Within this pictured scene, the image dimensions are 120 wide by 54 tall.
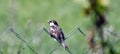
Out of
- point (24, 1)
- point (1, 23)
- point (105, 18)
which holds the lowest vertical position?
point (105, 18)

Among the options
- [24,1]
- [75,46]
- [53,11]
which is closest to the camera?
[75,46]

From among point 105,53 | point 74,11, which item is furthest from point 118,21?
point 105,53

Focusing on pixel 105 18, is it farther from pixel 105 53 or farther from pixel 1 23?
pixel 1 23

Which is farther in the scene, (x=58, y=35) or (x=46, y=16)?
(x=46, y=16)

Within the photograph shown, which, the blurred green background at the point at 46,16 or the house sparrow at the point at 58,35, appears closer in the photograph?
the house sparrow at the point at 58,35

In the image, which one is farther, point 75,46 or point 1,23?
point 1,23

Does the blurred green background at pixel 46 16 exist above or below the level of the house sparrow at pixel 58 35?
above

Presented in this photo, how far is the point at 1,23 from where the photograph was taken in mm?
7809

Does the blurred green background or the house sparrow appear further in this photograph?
the blurred green background

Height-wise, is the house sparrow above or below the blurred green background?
below

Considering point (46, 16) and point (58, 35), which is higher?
point (46, 16)

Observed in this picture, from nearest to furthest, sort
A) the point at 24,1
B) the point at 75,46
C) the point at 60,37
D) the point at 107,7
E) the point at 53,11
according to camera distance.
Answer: the point at 107,7 → the point at 60,37 → the point at 75,46 → the point at 53,11 → the point at 24,1

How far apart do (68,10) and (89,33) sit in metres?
7.67

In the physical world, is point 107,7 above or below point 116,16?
below
